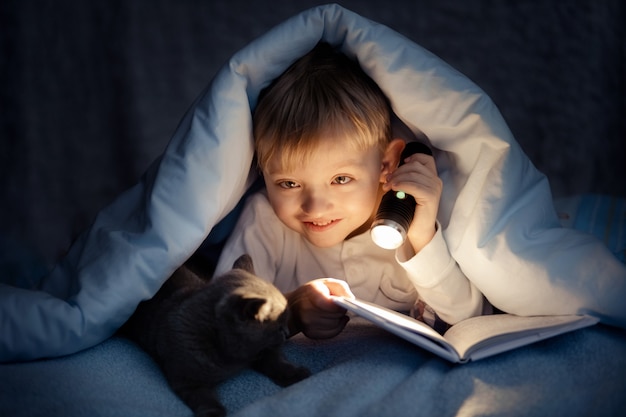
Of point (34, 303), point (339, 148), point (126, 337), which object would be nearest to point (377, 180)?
point (339, 148)

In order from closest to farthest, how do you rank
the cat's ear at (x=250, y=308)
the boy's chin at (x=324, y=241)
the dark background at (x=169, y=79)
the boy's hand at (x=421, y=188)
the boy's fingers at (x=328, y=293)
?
the cat's ear at (x=250, y=308) → the boy's fingers at (x=328, y=293) → the boy's hand at (x=421, y=188) → the boy's chin at (x=324, y=241) → the dark background at (x=169, y=79)

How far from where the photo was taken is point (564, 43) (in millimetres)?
1878

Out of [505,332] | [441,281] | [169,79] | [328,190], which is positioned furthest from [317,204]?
[169,79]

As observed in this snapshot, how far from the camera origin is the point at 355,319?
1300mm

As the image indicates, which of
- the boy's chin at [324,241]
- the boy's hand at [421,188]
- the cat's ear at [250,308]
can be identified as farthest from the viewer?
the boy's chin at [324,241]

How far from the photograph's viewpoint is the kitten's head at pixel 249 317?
0.94 metres

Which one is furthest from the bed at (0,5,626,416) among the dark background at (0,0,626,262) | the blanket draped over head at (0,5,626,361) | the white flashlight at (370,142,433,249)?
the dark background at (0,0,626,262)

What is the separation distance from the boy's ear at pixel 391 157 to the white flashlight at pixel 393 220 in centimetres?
14

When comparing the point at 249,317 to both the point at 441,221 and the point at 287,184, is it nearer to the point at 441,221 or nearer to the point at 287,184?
the point at 287,184

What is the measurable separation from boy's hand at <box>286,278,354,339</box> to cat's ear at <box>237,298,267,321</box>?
0.19 meters

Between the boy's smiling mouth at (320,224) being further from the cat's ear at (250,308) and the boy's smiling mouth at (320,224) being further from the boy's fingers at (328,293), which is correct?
the cat's ear at (250,308)

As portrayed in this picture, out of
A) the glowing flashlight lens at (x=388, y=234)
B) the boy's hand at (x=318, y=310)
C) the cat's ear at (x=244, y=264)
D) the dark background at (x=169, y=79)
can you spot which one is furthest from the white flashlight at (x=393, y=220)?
the dark background at (x=169, y=79)

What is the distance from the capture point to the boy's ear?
1345 millimetres

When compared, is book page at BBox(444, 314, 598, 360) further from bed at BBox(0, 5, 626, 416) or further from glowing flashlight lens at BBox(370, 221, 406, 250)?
glowing flashlight lens at BBox(370, 221, 406, 250)
